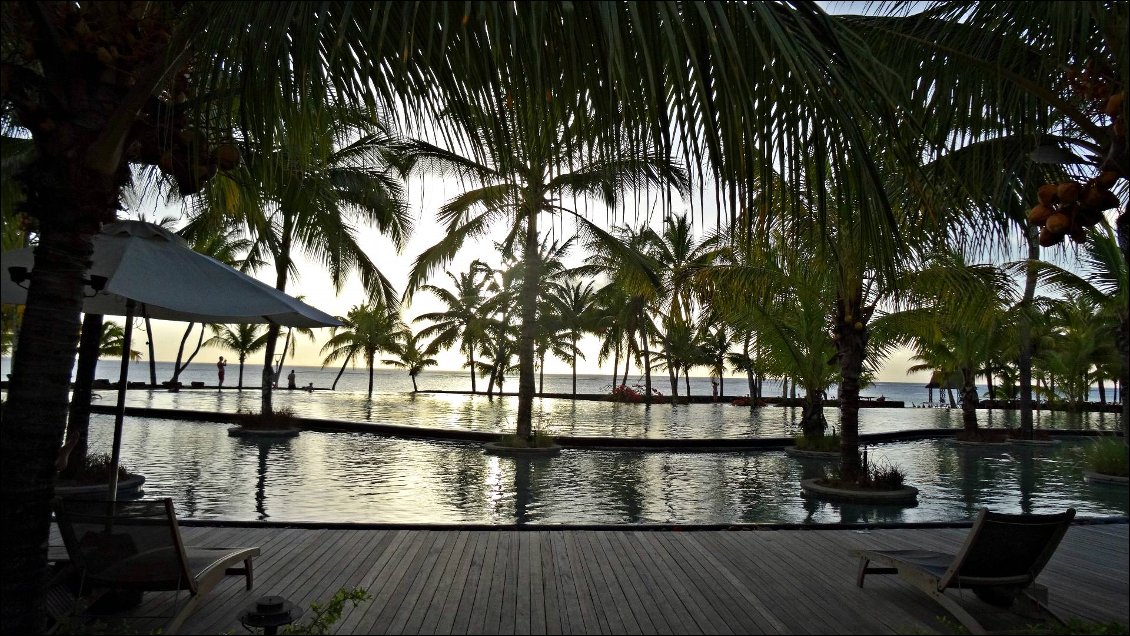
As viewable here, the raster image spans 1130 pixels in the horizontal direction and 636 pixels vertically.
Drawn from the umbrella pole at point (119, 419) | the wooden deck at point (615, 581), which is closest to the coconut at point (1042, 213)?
the wooden deck at point (615, 581)

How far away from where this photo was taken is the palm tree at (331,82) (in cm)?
193

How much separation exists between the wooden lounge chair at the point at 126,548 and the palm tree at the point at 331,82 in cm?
50

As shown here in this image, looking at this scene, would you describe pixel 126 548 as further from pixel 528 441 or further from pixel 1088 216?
pixel 528 441

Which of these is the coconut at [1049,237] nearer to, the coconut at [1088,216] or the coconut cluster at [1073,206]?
the coconut cluster at [1073,206]

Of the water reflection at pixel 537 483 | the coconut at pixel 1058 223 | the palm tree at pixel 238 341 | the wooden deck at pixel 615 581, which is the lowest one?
the water reflection at pixel 537 483

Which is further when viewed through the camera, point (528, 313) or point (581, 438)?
point (581, 438)

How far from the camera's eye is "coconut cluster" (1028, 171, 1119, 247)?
353 cm

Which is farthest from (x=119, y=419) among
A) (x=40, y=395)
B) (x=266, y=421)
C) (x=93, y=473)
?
(x=266, y=421)

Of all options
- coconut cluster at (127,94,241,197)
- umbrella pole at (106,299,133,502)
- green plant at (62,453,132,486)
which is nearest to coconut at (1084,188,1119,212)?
coconut cluster at (127,94,241,197)

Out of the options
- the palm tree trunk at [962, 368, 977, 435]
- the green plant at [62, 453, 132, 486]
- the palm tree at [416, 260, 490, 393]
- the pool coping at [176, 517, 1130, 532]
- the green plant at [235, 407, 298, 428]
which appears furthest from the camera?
the palm tree at [416, 260, 490, 393]

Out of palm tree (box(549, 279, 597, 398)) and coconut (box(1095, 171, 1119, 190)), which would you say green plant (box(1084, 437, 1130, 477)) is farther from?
palm tree (box(549, 279, 597, 398))

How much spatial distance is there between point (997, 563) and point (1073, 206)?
6.59 ft

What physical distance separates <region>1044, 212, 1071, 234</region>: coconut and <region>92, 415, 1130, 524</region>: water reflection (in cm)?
616

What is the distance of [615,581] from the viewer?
4.90 metres
